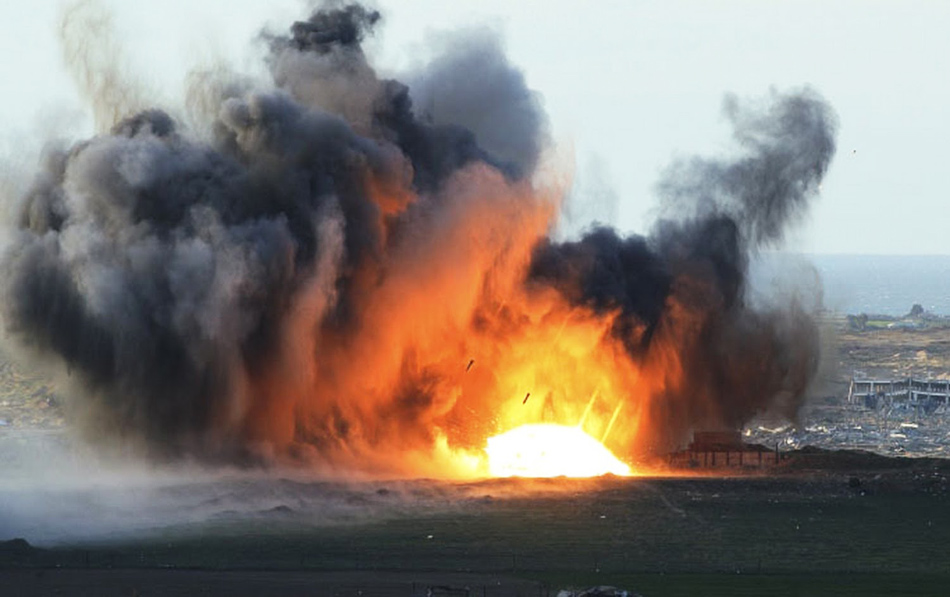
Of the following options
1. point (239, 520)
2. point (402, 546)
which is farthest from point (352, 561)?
point (239, 520)

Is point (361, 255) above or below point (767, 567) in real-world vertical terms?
above

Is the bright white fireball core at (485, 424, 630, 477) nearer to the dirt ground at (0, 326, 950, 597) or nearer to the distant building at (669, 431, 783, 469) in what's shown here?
the distant building at (669, 431, 783, 469)

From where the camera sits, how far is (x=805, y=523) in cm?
12256

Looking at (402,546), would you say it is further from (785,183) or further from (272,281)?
(785,183)

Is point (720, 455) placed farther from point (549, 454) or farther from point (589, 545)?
point (589, 545)

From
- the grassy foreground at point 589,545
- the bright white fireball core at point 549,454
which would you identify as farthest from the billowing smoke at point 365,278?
the grassy foreground at point 589,545

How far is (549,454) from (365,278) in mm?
16277

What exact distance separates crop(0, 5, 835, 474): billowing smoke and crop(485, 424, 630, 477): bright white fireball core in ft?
5.87

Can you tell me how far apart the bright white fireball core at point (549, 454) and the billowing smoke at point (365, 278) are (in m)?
1.79

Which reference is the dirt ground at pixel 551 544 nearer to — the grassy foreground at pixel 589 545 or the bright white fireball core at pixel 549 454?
the grassy foreground at pixel 589 545

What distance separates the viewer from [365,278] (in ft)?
480

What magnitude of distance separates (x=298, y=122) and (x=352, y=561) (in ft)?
138

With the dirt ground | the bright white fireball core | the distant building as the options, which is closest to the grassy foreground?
the dirt ground

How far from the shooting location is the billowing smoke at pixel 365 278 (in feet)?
462
